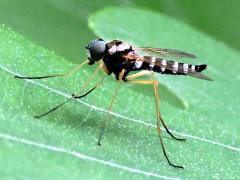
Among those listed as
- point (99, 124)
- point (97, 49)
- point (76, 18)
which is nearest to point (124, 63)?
point (97, 49)

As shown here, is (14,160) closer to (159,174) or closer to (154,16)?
(159,174)

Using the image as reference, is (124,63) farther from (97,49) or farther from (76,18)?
(76,18)

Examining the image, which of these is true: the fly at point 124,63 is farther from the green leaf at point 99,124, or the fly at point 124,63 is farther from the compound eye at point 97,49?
the green leaf at point 99,124

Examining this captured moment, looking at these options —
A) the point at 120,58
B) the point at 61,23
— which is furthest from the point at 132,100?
the point at 61,23

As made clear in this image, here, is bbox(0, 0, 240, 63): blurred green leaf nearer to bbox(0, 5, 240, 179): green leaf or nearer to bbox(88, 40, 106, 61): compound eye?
bbox(0, 5, 240, 179): green leaf

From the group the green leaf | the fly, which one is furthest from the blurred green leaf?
the fly
